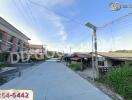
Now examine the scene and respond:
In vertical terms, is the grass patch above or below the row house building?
below

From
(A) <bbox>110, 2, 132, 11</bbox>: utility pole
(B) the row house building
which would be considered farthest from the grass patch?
(B) the row house building

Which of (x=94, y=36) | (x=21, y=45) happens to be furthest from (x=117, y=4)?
(x=21, y=45)

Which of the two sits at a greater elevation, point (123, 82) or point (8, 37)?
point (8, 37)

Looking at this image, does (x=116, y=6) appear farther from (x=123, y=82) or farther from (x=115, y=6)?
(x=123, y=82)

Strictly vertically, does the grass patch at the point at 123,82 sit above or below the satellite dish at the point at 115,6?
below

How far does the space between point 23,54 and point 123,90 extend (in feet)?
239

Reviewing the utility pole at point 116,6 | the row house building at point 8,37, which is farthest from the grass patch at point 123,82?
the row house building at point 8,37

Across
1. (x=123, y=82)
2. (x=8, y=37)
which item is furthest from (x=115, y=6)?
(x=8, y=37)

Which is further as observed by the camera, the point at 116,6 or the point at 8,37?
the point at 8,37

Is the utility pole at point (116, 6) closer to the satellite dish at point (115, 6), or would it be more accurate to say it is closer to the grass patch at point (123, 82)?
the satellite dish at point (115, 6)

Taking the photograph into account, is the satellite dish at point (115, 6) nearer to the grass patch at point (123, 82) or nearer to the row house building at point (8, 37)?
the grass patch at point (123, 82)

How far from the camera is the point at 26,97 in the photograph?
20.2 ft

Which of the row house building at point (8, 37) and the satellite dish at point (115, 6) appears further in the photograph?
the row house building at point (8, 37)

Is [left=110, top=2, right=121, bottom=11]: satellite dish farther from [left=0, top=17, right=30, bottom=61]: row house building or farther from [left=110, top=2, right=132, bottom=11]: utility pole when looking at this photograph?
[left=0, top=17, right=30, bottom=61]: row house building
